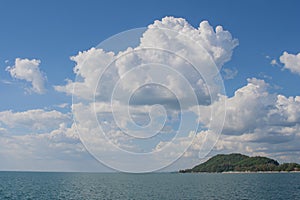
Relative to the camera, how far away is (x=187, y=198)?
95.8m

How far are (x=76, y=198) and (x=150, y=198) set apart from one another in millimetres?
20360

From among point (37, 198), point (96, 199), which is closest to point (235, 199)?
point (96, 199)

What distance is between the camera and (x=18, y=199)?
93.4 metres

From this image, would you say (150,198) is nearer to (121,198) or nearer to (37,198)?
(121,198)

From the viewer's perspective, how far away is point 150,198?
95.1 metres

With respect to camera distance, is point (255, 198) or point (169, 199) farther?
point (255, 198)

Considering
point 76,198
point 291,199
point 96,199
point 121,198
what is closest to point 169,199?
point 121,198

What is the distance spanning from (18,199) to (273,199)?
68640 millimetres

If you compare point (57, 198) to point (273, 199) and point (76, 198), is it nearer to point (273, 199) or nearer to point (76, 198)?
point (76, 198)

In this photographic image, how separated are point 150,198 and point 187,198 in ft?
33.0

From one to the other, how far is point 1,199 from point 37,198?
30.0 feet

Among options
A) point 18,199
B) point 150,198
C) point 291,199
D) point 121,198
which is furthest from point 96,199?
point 291,199

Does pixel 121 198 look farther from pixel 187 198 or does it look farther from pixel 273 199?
pixel 273 199

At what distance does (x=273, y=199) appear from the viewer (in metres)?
96.6
